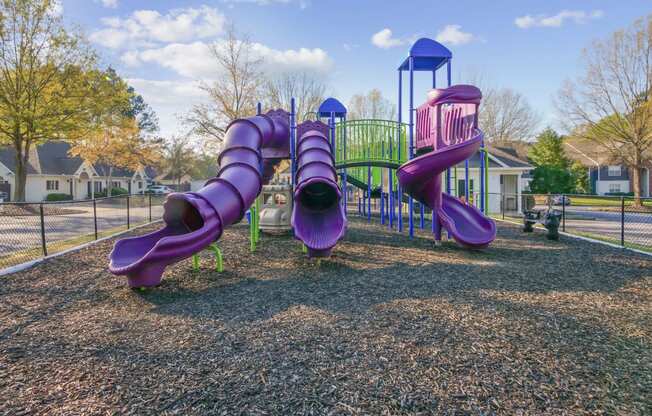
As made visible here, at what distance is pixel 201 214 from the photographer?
20.7 feet

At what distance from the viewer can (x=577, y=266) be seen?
7.46 m

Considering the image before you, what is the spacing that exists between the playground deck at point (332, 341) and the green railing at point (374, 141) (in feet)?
18.6

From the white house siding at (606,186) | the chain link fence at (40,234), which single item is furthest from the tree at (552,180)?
the chain link fence at (40,234)

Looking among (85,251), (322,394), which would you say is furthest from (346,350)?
(85,251)

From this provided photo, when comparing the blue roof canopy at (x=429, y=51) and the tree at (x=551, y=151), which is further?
the tree at (x=551, y=151)

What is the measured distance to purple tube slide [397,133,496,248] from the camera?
8.48 metres

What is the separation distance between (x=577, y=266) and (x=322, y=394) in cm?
667

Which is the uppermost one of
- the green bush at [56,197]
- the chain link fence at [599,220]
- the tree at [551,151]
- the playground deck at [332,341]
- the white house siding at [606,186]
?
the tree at [551,151]

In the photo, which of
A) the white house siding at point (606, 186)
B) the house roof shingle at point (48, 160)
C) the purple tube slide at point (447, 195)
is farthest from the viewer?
the white house siding at point (606, 186)

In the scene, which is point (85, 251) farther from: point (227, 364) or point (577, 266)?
point (577, 266)

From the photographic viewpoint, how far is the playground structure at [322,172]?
6.39 metres

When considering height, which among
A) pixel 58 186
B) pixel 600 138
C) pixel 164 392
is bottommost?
pixel 164 392

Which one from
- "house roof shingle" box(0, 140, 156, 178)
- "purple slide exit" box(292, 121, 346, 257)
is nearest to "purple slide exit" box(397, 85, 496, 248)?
"purple slide exit" box(292, 121, 346, 257)

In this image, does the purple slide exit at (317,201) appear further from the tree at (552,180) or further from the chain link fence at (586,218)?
the tree at (552,180)
